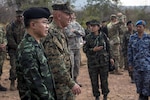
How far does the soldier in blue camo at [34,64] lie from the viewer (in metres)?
3.00

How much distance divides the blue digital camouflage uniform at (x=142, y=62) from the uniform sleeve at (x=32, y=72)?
3714 millimetres

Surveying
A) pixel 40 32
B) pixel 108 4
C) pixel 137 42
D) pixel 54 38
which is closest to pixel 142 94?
pixel 137 42

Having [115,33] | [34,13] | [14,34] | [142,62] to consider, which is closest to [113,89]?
[115,33]

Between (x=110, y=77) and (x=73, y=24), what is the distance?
304 cm

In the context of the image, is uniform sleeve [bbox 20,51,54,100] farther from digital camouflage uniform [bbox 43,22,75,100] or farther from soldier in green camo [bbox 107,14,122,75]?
soldier in green camo [bbox 107,14,122,75]

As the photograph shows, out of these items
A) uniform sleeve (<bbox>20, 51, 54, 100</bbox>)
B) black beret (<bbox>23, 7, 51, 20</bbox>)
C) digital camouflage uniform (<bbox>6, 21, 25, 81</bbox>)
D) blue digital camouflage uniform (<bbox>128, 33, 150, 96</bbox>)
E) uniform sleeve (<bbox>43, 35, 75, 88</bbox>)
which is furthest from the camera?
digital camouflage uniform (<bbox>6, 21, 25, 81</bbox>)

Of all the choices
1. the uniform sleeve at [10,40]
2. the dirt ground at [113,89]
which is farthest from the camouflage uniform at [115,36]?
the uniform sleeve at [10,40]

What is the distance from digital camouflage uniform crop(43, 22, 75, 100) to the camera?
3.86 m

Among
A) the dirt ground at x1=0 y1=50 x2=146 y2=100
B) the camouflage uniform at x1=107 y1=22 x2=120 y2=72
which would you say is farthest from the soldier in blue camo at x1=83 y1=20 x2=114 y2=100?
the camouflage uniform at x1=107 y1=22 x2=120 y2=72

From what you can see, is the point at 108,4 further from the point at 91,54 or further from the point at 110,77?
the point at 91,54

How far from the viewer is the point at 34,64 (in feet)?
9.85

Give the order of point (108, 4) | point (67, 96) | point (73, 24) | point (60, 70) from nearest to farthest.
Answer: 1. point (60, 70)
2. point (67, 96)
3. point (73, 24)
4. point (108, 4)

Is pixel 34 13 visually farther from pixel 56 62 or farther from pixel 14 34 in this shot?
pixel 14 34

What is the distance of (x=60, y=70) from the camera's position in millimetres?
3859
